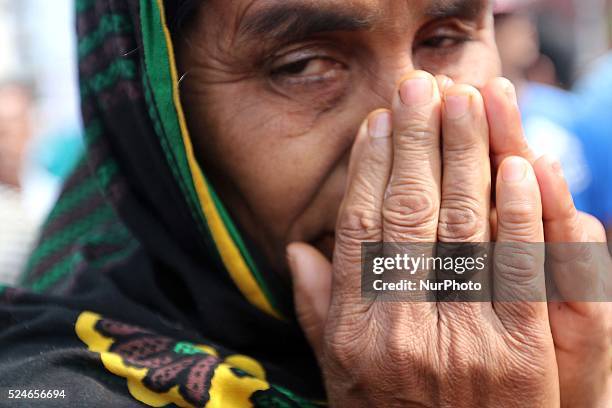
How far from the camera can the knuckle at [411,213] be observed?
153cm

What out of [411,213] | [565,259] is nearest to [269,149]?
[411,213]

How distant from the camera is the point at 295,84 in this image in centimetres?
179

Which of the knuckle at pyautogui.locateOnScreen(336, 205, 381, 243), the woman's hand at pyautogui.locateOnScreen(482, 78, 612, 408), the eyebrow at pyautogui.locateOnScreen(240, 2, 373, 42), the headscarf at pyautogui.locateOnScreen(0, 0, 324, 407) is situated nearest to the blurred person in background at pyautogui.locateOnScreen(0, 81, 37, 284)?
the headscarf at pyautogui.locateOnScreen(0, 0, 324, 407)

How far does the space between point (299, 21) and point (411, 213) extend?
1.59ft

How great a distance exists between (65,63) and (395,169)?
765cm

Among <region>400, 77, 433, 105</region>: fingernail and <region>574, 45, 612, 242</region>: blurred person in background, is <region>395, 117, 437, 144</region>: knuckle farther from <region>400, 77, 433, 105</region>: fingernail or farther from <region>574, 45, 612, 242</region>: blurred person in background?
<region>574, 45, 612, 242</region>: blurred person in background

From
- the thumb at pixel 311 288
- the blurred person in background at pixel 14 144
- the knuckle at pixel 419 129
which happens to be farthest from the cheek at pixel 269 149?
the blurred person in background at pixel 14 144

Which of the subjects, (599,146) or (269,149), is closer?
(269,149)

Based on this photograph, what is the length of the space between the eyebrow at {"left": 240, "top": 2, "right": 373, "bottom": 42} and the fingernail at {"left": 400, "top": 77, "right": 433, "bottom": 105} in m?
0.18

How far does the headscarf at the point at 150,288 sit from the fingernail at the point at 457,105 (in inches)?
23.2

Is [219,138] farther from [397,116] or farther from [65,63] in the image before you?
[65,63]

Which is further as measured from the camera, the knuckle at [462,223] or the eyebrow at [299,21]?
the eyebrow at [299,21]

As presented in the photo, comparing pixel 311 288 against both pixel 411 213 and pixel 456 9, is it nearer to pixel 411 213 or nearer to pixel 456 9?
pixel 411 213

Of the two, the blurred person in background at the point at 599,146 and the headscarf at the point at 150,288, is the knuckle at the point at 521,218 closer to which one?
the headscarf at the point at 150,288
